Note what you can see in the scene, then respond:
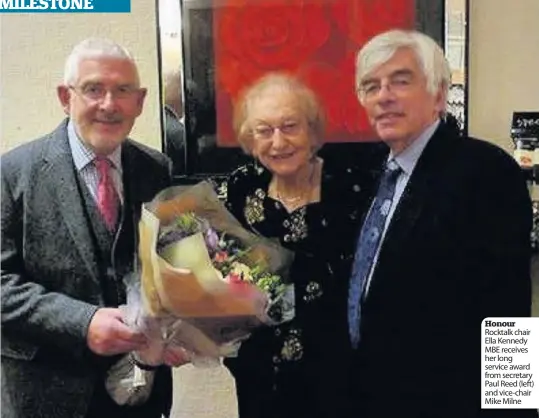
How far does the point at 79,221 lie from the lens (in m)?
1.06

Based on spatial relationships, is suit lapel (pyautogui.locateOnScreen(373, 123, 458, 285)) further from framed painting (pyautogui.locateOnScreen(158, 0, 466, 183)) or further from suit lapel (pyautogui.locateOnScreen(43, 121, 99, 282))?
suit lapel (pyautogui.locateOnScreen(43, 121, 99, 282))

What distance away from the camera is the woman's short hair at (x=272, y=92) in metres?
1.05

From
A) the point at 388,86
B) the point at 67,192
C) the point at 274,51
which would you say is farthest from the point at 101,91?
the point at 388,86

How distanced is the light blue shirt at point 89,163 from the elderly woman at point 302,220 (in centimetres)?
17

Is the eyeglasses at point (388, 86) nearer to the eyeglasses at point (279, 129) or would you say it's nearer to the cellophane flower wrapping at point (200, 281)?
the eyeglasses at point (279, 129)

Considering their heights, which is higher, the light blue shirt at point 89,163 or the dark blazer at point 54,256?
the light blue shirt at point 89,163

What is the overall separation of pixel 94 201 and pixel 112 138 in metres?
0.10

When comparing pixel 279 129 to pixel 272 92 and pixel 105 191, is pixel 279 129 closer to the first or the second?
pixel 272 92

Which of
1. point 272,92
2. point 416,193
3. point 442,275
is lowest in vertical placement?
point 442,275

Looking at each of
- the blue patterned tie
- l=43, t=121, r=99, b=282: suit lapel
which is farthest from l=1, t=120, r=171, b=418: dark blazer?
the blue patterned tie

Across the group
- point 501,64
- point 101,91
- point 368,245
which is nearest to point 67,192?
point 101,91

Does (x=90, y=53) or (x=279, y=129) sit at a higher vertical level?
(x=90, y=53)

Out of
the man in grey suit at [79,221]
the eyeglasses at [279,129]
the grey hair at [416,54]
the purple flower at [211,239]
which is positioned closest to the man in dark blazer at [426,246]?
the grey hair at [416,54]

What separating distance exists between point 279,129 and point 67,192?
1.11 ft
